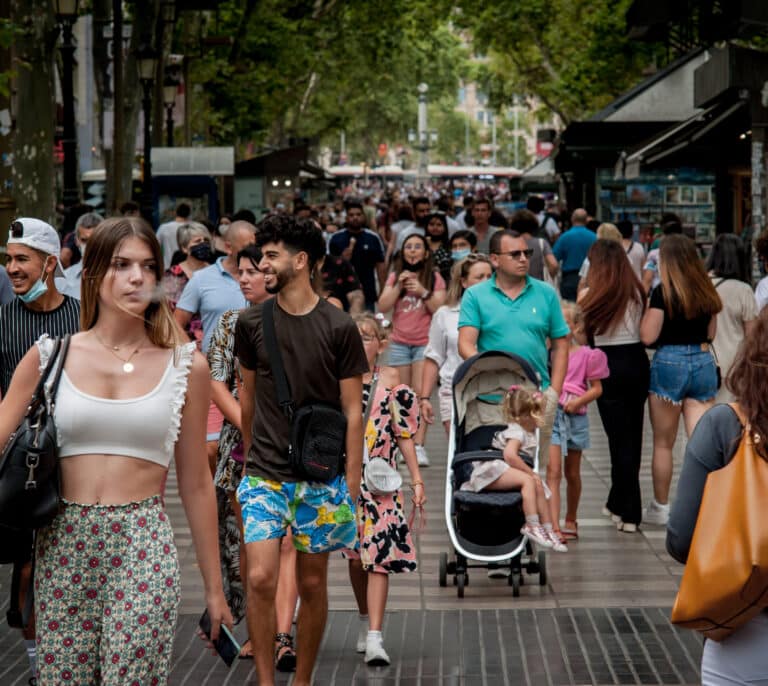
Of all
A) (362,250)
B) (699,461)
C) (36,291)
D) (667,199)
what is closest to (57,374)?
(699,461)

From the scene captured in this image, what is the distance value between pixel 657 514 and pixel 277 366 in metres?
4.64

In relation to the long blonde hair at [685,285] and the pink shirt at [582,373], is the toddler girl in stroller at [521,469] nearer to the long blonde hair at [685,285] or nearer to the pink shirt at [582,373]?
the pink shirt at [582,373]

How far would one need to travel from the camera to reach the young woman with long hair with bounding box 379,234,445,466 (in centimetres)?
1233

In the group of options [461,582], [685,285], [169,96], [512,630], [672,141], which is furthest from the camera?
[169,96]

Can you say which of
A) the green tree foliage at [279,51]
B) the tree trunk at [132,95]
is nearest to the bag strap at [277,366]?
the tree trunk at [132,95]

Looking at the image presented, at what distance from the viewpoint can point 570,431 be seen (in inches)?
379

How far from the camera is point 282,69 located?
137 feet

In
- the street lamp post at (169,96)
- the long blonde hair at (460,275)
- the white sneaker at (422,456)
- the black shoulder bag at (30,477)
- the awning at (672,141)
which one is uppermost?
the street lamp post at (169,96)

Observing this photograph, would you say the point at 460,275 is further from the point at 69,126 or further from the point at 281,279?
the point at 69,126

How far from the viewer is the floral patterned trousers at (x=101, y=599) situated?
13.3 feet

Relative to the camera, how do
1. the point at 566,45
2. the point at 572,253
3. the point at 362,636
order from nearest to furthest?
the point at 362,636 → the point at 572,253 → the point at 566,45

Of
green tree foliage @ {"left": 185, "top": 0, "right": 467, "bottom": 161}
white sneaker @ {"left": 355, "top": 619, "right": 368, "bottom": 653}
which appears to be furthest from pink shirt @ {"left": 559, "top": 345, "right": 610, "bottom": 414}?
green tree foliage @ {"left": 185, "top": 0, "right": 467, "bottom": 161}

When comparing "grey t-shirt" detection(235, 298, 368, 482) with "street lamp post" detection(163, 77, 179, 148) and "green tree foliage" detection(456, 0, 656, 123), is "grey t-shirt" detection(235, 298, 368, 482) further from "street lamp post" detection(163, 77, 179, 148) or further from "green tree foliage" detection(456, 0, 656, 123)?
"green tree foliage" detection(456, 0, 656, 123)

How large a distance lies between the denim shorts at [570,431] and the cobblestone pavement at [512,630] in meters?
0.56
